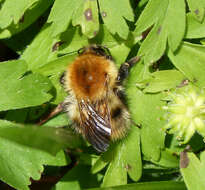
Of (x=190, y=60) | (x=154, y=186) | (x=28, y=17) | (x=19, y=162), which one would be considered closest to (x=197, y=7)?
(x=190, y=60)

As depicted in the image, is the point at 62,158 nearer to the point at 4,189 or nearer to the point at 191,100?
the point at 4,189

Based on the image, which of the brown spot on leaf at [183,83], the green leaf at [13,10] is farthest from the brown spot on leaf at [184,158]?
the green leaf at [13,10]

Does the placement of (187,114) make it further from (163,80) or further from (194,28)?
(194,28)

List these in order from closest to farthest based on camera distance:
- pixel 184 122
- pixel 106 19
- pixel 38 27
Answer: pixel 184 122 < pixel 106 19 < pixel 38 27

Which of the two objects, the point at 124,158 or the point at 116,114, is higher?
the point at 116,114

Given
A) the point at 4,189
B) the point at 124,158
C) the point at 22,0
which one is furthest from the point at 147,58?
the point at 4,189

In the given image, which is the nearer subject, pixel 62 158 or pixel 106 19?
pixel 106 19

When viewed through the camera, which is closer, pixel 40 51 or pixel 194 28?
pixel 194 28
